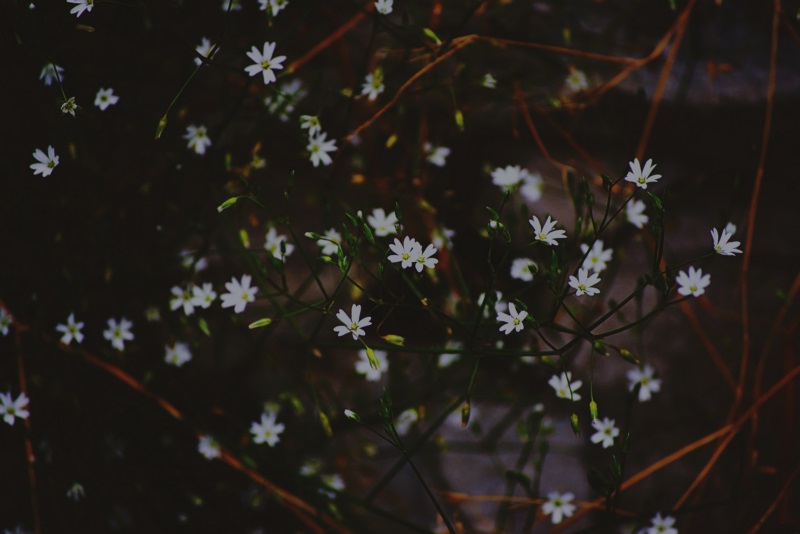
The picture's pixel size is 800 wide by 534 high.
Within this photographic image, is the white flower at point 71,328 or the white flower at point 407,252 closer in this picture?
the white flower at point 407,252

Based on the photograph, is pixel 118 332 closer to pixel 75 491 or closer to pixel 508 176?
pixel 75 491

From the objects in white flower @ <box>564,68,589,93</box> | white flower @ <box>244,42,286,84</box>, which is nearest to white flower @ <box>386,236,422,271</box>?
white flower @ <box>244,42,286,84</box>

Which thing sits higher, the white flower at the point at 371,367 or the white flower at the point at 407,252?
the white flower at the point at 371,367

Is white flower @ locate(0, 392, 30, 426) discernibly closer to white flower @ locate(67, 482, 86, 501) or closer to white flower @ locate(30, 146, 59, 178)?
white flower @ locate(67, 482, 86, 501)

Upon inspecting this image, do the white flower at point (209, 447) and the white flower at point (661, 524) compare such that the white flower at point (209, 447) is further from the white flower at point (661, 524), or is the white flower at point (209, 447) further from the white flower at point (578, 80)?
the white flower at point (578, 80)

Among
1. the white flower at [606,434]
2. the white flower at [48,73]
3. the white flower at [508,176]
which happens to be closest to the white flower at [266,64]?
the white flower at [48,73]

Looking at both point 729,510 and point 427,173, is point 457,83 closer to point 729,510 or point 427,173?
point 427,173

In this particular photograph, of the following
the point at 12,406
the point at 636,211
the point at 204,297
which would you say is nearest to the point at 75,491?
the point at 12,406

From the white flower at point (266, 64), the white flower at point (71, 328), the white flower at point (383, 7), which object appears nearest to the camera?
the white flower at point (266, 64)
